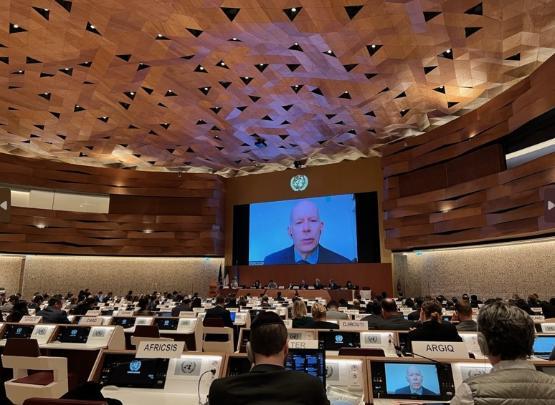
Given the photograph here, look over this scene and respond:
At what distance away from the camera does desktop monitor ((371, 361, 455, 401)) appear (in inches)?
112

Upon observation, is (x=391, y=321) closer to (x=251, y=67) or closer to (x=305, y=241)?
(x=251, y=67)

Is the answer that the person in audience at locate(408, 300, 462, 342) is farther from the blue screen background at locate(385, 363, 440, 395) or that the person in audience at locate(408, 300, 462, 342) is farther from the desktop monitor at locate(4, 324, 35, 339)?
the desktop monitor at locate(4, 324, 35, 339)

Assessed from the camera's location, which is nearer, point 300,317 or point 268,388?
point 268,388

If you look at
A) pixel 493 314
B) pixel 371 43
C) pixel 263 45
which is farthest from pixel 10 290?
pixel 493 314

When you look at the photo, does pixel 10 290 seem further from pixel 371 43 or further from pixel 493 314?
pixel 493 314

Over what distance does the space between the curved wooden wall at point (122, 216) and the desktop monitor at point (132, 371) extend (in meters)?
19.1

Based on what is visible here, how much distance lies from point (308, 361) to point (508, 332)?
62.8 inches

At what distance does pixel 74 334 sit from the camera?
5586 millimetres

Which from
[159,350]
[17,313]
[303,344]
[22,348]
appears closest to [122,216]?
[17,313]

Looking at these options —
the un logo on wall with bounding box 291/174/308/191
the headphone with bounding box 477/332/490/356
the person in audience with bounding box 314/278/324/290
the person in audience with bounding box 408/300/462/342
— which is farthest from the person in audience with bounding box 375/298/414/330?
the un logo on wall with bounding box 291/174/308/191

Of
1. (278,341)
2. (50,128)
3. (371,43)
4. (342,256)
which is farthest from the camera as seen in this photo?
(342,256)

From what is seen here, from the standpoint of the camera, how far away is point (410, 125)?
17.1 meters

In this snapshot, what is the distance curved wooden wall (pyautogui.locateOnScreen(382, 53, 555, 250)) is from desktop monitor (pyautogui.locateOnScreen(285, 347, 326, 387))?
9.12 meters

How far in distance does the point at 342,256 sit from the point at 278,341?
18.6 meters
